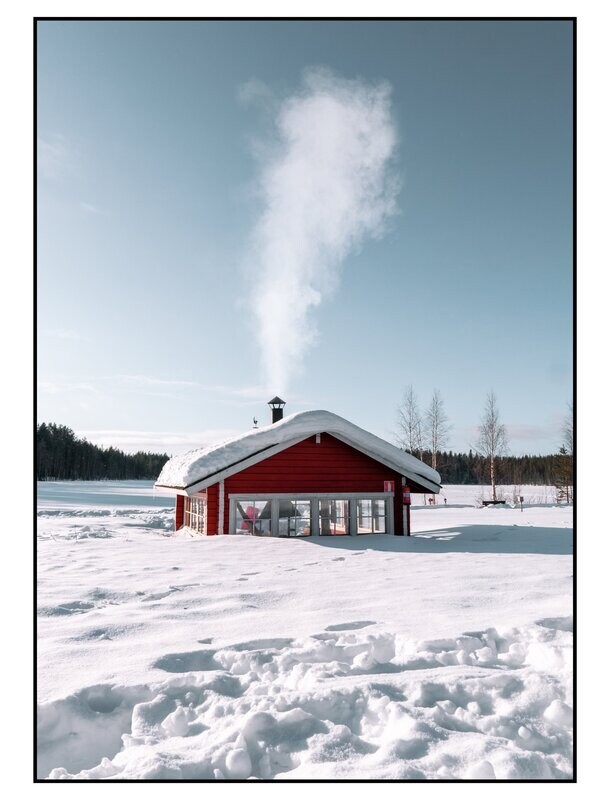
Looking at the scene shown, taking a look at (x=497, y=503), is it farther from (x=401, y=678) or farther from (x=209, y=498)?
(x=401, y=678)

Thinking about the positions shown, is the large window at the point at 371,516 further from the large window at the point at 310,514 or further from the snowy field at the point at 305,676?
the snowy field at the point at 305,676

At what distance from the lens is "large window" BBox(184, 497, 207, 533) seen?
1594 centimetres

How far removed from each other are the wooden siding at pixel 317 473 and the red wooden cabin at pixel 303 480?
28mm

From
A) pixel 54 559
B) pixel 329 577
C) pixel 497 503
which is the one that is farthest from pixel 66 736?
pixel 497 503

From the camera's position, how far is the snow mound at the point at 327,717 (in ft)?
10.7

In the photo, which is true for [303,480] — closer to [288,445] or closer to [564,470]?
[288,445]

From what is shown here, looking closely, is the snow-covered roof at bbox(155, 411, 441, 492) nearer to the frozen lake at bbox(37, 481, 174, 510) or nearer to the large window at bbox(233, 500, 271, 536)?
the large window at bbox(233, 500, 271, 536)

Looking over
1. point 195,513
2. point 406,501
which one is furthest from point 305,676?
point 195,513

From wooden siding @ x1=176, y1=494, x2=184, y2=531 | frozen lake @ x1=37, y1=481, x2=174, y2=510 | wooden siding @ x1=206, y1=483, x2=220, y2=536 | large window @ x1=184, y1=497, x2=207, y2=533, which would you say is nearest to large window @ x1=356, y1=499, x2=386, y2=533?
wooden siding @ x1=206, y1=483, x2=220, y2=536

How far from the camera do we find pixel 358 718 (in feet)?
12.5

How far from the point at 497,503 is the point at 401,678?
29223 millimetres

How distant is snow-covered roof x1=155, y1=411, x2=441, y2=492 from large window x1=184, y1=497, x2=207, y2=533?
3.54ft

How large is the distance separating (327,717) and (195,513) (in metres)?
13.9

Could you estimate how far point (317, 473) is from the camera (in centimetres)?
1552
